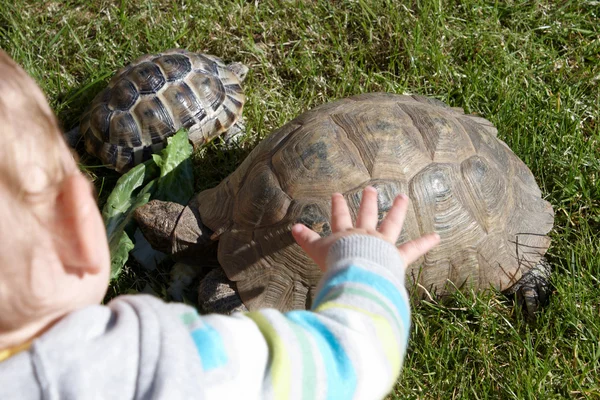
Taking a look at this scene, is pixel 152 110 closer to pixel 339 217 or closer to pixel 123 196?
pixel 123 196

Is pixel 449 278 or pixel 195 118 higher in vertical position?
pixel 195 118

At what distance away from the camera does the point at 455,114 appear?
333 cm

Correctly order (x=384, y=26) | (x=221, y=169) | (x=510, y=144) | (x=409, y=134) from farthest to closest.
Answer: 1. (x=384, y=26)
2. (x=221, y=169)
3. (x=510, y=144)
4. (x=409, y=134)

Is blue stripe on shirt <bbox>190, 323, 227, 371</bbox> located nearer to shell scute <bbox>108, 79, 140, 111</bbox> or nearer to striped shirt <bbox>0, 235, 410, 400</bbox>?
striped shirt <bbox>0, 235, 410, 400</bbox>

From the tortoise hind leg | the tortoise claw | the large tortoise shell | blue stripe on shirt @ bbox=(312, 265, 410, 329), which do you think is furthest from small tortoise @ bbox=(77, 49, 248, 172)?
blue stripe on shirt @ bbox=(312, 265, 410, 329)

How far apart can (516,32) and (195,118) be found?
2.17 meters

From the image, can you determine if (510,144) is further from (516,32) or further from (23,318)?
(23,318)

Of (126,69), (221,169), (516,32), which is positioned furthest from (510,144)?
(126,69)

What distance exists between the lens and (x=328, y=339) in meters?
1.61

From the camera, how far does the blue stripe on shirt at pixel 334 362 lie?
1562 mm

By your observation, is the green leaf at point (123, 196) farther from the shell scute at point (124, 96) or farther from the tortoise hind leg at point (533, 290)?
the tortoise hind leg at point (533, 290)

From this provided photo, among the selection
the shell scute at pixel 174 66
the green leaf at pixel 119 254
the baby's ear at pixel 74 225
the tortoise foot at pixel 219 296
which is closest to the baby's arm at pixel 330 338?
the baby's ear at pixel 74 225

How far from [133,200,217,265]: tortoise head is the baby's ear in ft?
6.22

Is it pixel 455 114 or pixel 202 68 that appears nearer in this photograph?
pixel 455 114
